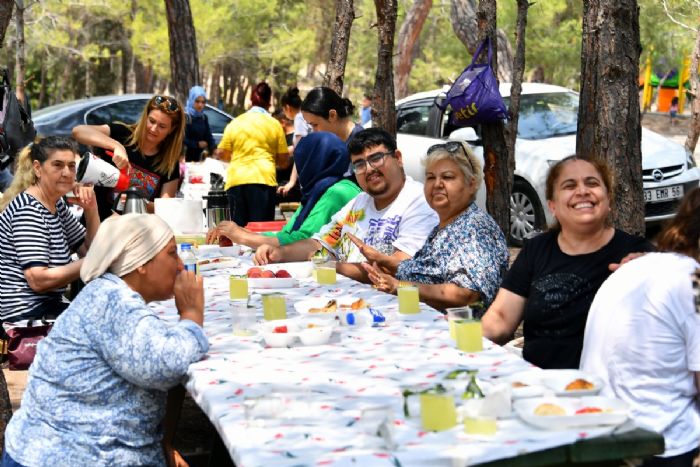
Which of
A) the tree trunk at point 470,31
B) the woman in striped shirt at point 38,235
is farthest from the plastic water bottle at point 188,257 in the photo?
the tree trunk at point 470,31

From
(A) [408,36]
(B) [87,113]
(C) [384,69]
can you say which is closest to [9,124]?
(C) [384,69]

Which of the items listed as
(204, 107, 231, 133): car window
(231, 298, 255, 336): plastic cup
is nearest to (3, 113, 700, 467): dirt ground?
(231, 298, 255, 336): plastic cup

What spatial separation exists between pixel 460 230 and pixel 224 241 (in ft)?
7.20

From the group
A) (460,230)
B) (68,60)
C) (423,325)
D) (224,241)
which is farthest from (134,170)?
(68,60)

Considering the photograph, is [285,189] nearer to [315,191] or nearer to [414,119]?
[414,119]

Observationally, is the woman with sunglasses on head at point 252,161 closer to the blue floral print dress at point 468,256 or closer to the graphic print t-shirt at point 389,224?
the graphic print t-shirt at point 389,224

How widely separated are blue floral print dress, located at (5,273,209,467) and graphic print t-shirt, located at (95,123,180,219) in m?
4.07

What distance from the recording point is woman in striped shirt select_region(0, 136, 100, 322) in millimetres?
5602

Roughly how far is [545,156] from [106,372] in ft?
26.1

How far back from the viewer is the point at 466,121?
6996 millimetres

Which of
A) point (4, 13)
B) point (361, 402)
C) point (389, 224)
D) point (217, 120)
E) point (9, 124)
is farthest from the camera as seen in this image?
point (217, 120)

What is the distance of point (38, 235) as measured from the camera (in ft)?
18.5

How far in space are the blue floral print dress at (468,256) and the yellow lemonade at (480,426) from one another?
6.50ft

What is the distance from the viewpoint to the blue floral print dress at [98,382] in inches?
124
